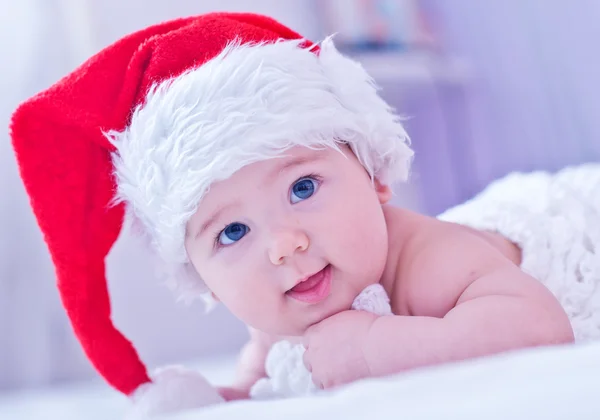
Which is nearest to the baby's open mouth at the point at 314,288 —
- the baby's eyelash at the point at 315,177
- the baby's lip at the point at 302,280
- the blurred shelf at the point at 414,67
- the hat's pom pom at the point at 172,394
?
the baby's lip at the point at 302,280

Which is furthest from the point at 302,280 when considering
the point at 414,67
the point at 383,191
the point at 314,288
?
the point at 414,67

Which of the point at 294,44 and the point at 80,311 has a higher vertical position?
the point at 294,44

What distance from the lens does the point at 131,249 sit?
1653mm

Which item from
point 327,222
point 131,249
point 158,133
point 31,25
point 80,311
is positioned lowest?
point 131,249

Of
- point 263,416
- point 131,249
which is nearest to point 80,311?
point 263,416

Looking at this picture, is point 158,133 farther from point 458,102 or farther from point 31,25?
point 458,102

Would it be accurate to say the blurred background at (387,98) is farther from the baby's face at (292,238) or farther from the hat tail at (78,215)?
the baby's face at (292,238)

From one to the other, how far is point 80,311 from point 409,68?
4.30ft

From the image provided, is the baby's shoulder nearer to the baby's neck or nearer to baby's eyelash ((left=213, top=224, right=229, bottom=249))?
the baby's neck

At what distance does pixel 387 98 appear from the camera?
2010mm

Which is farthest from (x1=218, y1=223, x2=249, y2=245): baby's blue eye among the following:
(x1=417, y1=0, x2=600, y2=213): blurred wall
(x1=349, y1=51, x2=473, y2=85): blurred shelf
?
(x1=417, y1=0, x2=600, y2=213): blurred wall

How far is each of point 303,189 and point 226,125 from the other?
13cm

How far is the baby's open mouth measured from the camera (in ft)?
2.70

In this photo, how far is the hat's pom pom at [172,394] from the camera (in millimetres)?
895
